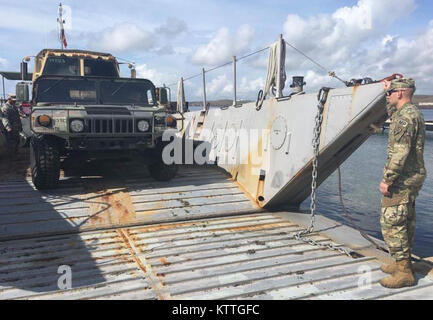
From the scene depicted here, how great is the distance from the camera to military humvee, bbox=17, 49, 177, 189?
5242 mm

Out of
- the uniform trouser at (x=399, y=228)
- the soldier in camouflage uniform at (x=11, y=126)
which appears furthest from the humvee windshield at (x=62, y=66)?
the uniform trouser at (x=399, y=228)

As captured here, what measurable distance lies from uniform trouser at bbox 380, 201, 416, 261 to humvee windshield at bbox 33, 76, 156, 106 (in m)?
4.63

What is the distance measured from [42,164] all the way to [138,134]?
147 centimetres

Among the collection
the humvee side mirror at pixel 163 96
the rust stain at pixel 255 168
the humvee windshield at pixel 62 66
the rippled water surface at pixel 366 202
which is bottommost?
the rippled water surface at pixel 366 202

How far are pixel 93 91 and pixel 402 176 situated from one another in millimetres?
5066

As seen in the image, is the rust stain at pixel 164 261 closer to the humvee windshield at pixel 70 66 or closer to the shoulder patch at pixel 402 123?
the shoulder patch at pixel 402 123

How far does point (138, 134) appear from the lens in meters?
5.64

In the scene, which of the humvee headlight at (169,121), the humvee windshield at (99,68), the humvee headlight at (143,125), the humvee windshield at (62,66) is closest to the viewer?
the humvee headlight at (143,125)

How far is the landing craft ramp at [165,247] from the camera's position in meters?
3.18

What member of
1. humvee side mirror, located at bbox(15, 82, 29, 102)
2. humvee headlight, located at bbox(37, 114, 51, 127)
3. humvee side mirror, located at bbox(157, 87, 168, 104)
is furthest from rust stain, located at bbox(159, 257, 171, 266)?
humvee side mirror, located at bbox(15, 82, 29, 102)

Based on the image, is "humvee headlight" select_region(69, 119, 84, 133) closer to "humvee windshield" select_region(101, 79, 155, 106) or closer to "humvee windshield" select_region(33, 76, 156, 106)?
"humvee windshield" select_region(33, 76, 156, 106)

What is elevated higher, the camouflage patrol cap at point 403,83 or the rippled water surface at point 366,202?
the camouflage patrol cap at point 403,83

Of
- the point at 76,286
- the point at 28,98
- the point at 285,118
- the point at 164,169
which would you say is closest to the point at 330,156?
the point at 285,118

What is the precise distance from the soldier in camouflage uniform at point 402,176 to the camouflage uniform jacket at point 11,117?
9.09 metres
